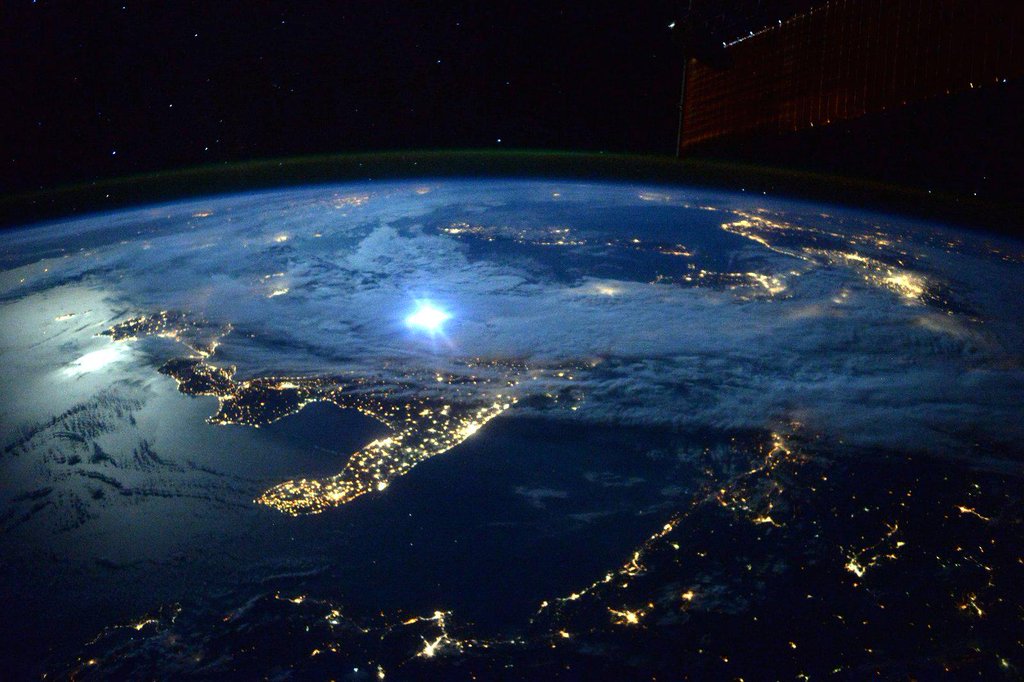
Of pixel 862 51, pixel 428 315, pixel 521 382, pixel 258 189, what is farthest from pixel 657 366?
pixel 258 189

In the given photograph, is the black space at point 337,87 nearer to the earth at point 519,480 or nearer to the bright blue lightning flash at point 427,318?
the earth at point 519,480

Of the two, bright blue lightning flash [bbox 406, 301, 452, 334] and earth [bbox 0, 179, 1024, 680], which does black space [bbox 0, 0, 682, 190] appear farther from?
bright blue lightning flash [bbox 406, 301, 452, 334]

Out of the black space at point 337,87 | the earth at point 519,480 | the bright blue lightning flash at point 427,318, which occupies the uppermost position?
the black space at point 337,87

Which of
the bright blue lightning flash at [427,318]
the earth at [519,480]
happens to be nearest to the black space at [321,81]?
the earth at [519,480]

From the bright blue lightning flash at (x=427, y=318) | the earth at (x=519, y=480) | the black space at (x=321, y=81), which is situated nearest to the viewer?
the earth at (x=519, y=480)

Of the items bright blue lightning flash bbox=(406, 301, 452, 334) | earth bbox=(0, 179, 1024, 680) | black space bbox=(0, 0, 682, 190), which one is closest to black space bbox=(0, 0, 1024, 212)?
black space bbox=(0, 0, 682, 190)

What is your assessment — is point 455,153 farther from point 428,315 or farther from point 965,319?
point 965,319

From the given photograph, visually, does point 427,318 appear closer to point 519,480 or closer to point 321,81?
point 519,480

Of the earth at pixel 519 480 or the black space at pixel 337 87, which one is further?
the black space at pixel 337 87

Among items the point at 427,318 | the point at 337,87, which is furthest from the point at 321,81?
the point at 427,318
